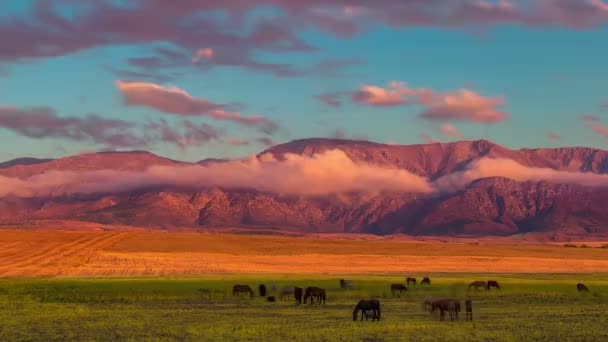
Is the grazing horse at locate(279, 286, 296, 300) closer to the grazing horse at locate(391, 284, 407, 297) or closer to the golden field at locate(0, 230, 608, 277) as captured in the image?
the grazing horse at locate(391, 284, 407, 297)

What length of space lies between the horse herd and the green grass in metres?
0.71

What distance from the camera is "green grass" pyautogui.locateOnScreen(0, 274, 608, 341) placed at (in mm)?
37366

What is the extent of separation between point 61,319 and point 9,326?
415 cm

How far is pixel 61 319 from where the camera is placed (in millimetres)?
44500

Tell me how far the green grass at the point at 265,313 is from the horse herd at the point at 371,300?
71cm

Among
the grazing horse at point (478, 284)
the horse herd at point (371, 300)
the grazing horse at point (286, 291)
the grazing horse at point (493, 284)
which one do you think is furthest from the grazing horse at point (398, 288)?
the grazing horse at point (286, 291)

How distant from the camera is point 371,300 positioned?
44031 millimetres

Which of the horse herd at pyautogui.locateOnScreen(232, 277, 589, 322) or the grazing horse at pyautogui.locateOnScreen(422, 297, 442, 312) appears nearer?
the horse herd at pyautogui.locateOnScreen(232, 277, 589, 322)

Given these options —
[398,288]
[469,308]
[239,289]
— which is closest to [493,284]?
[398,288]

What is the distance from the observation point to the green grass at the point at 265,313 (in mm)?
37366

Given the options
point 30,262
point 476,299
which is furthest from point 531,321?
point 30,262

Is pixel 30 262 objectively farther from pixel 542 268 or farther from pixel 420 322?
pixel 420 322

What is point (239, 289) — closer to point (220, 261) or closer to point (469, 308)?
point (469, 308)

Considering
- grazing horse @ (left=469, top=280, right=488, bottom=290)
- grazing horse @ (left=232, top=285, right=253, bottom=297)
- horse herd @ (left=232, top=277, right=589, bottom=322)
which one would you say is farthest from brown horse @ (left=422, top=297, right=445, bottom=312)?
grazing horse @ (left=469, top=280, right=488, bottom=290)
